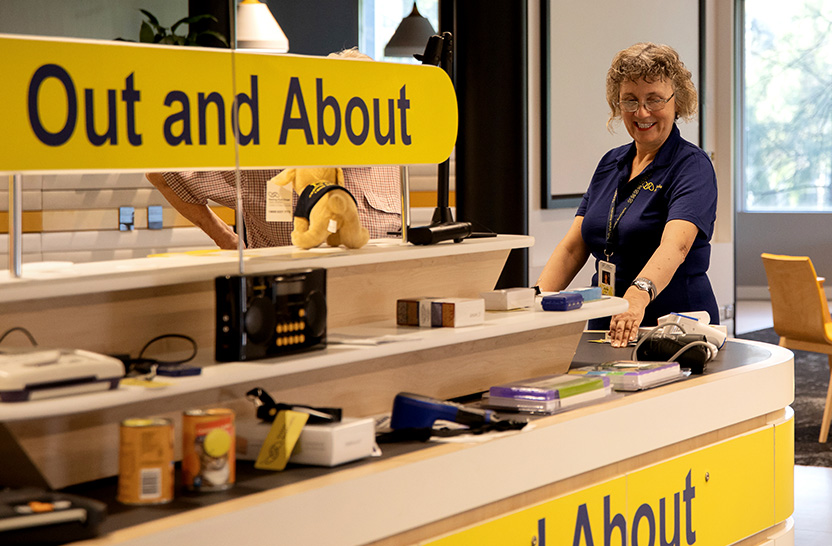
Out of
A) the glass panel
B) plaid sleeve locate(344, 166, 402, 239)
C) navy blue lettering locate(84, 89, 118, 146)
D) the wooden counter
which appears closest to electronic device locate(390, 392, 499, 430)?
the wooden counter

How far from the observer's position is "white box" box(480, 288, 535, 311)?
2303 mm

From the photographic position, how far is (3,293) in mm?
1545

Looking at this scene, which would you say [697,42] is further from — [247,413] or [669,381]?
[247,413]

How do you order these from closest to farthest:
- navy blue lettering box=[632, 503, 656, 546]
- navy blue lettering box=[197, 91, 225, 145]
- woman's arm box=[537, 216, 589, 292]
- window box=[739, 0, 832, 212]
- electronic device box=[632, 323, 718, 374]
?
navy blue lettering box=[197, 91, 225, 145]
navy blue lettering box=[632, 503, 656, 546]
electronic device box=[632, 323, 718, 374]
woman's arm box=[537, 216, 589, 292]
window box=[739, 0, 832, 212]

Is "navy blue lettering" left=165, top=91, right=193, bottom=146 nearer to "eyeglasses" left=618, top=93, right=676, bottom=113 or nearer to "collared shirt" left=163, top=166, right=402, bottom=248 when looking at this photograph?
"collared shirt" left=163, top=166, right=402, bottom=248

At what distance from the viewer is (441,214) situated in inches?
93.4

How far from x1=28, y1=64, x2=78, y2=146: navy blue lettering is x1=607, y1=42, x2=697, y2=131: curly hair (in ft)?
5.88

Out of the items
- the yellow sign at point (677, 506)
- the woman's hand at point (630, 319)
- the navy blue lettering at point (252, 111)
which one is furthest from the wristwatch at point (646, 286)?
the navy blue lettering at point (252, 111)

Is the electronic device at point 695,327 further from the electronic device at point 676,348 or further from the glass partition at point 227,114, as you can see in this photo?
the glass partition at point 227,114

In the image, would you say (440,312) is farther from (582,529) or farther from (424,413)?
(582,529)

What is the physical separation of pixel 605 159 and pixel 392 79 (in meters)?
1.30

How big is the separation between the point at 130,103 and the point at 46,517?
0.69 m

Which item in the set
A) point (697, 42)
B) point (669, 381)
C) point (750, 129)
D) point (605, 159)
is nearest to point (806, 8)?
point (750, 129)

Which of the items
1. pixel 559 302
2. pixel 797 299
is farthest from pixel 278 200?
pixel 797 299
